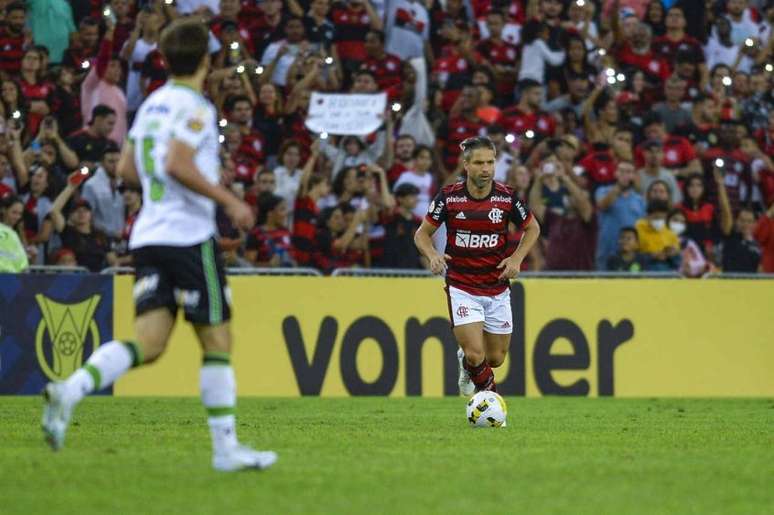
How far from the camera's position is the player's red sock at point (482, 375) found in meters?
12.8

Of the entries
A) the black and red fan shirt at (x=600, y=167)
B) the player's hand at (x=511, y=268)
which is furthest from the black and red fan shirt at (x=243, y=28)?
the player's hand at (x=511, y=268)

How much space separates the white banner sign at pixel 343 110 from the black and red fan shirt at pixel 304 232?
1153mm

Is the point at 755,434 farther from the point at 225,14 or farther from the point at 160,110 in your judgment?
the point at 225,14

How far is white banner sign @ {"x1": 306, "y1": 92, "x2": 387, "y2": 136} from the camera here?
19.7 metres

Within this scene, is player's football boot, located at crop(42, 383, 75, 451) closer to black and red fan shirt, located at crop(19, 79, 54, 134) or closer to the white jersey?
the white jersey

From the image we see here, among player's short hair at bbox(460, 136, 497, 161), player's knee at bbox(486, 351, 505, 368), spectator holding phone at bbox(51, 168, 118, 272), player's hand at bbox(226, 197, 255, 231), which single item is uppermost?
player's hand at bbox(226, 197, 255, 231)

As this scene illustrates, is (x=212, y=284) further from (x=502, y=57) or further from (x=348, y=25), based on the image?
(x=502, y=57)

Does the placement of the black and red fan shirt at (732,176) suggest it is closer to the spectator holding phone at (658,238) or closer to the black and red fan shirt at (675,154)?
the black and red fan shirt at (675,154)

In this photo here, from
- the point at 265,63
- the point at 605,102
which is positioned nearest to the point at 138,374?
the point at 265,63

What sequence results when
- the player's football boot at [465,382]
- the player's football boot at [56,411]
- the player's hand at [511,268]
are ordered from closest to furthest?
the player's football boot at [56,411], the player's hand at [511,268], the player's football boot at [465,382]

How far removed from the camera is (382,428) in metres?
12.1

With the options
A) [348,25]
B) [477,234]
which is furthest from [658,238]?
[477,234]

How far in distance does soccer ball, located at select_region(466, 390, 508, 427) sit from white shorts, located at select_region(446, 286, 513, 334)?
85cm

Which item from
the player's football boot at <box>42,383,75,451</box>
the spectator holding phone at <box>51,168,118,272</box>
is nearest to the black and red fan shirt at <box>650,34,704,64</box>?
the spectator holding phone at <box>51,168,118,272</box>
